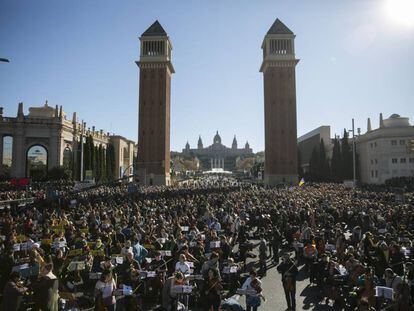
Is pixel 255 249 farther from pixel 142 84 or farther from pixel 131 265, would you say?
pixel 142 84

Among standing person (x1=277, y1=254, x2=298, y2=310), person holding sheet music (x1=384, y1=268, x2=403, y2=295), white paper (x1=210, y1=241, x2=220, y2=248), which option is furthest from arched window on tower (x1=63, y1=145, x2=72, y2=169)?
person holding sheet music (x1=384, y1=268, x2=403, y2=295)

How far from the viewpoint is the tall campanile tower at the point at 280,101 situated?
226ft

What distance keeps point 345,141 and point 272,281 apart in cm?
6026

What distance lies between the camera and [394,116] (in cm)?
6938

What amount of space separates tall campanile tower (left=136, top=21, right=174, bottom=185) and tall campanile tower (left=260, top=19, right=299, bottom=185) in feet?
73.5

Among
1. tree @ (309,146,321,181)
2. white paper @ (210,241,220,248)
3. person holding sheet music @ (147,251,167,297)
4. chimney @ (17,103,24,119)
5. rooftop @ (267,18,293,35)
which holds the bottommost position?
person holding sheet music @ (147,251,167,297)

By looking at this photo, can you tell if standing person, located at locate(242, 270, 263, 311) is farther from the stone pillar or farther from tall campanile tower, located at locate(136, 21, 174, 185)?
tall campanile tower, located at locate(136, 21, 174, 185)

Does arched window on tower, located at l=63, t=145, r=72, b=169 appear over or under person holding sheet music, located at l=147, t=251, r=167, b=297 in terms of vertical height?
over

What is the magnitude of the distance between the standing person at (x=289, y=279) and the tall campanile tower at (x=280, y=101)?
6008 cm

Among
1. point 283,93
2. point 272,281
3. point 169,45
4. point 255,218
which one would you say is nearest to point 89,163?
point 169,45

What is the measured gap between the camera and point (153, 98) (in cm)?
7350

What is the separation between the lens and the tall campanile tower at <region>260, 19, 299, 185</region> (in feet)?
226

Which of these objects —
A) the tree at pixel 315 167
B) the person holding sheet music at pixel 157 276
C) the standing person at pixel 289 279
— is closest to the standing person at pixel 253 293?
the standing person at pixel 289 279

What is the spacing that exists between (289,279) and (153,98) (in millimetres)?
67880
